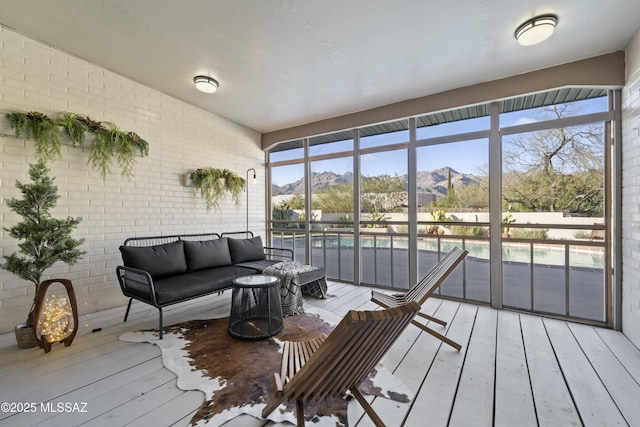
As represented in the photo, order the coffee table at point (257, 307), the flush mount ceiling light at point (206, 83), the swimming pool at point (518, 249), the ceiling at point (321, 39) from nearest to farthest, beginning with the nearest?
the ceiling at point (321, 39)
the coffee table at point (257, 307)
the swimming pool at point (518, 249)
the flush mount ceiling light at point (206, 83)

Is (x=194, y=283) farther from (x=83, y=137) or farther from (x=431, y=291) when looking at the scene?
(x=431, y=291)

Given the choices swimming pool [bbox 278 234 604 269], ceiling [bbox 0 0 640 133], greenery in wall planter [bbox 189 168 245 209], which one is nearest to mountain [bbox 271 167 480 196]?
swimming pool [bbox 278 234 604 269]

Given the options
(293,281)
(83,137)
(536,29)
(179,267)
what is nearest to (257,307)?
(293,281)

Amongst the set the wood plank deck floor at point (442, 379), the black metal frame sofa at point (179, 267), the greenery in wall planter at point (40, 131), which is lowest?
the wood plank deck floor at point (442, 379)

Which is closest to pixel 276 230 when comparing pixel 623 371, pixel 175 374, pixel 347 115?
pixel 347 115

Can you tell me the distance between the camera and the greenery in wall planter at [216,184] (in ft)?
14.0

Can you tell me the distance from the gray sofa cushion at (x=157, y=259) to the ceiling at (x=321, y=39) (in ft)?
6.86

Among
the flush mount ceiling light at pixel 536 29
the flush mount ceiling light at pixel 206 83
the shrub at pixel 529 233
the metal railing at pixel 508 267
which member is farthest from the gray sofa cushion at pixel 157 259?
the flush mount ceiling light at pixel 536 29

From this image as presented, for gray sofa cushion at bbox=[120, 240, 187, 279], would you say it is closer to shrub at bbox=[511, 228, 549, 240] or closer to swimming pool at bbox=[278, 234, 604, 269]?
swimming pool at bbox=[278, 234, 604, 269]

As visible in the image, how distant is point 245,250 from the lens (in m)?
4.21

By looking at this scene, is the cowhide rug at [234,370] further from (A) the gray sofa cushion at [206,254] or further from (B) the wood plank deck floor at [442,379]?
(A) the gray sofa cushion at [206,254]

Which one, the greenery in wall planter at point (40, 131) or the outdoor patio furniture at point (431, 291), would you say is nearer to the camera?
the outdoor patio furniture at point (431, 291)

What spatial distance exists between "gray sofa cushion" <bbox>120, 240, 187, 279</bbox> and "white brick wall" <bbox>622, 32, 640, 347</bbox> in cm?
458

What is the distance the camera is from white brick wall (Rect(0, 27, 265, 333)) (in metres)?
2.70
